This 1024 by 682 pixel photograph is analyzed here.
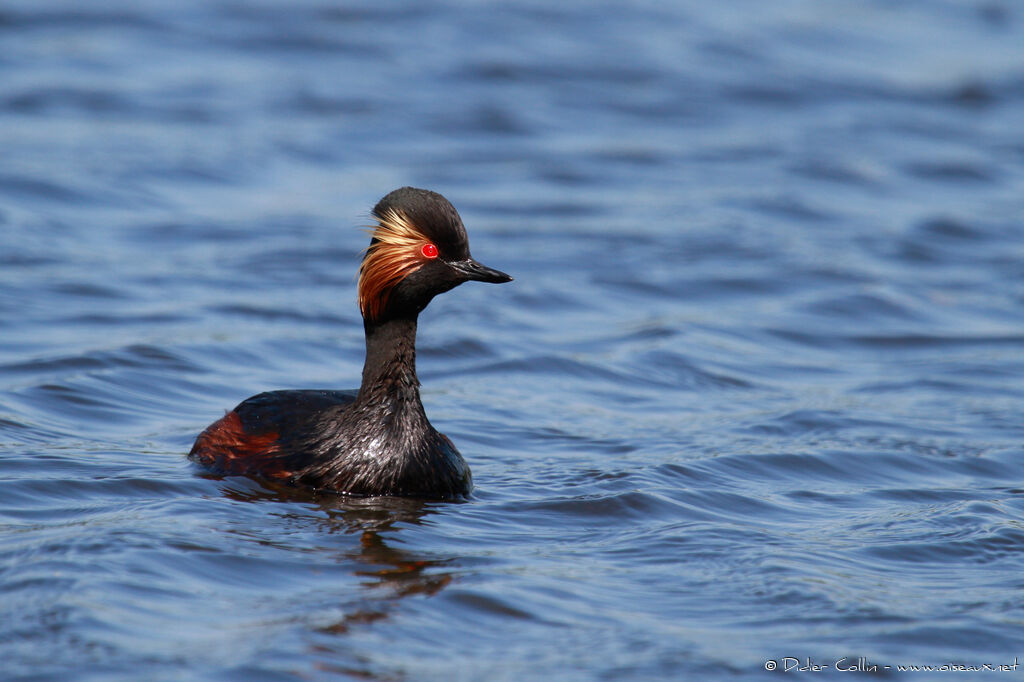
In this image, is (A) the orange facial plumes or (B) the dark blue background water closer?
(B) the dark blue background water

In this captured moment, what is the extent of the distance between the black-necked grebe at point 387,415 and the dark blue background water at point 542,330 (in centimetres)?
20

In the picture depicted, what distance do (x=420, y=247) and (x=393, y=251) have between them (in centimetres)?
16

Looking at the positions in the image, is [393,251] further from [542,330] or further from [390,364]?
[542,330]

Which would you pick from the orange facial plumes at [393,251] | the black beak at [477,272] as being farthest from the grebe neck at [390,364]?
the black beak at [477,272]

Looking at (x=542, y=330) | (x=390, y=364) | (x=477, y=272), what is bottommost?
(x=542, y=330)

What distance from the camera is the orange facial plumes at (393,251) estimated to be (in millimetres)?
8281

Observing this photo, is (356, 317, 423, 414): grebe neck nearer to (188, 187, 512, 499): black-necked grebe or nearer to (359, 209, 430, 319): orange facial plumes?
(188, 187, 512, 499): black-necked grebe

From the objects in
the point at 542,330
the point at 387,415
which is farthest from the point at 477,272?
the point at 542,330

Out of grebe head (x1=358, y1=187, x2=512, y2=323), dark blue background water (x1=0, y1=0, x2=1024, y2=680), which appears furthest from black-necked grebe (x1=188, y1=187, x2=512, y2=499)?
dark blue background water (x1=0, y1=0, x2=1024, y2=680)

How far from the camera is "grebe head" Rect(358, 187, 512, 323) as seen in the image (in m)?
8.26

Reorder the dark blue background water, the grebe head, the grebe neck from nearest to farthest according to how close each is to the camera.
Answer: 1. the dark blue background water
2. the grebe head
3. the grebe neck

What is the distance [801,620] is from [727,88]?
55.4 ft

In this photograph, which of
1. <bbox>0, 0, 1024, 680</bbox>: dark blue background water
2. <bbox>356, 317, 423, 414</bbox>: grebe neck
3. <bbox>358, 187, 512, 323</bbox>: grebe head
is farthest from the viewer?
<bbox>356, 317, 423, 414</bbox>: grebe neck

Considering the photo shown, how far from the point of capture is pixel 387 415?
28.3 ft
